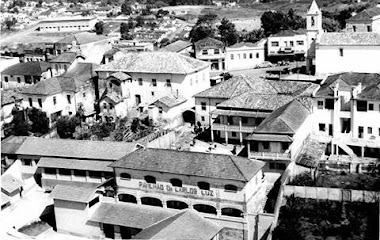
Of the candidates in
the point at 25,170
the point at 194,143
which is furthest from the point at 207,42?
the point at 25,170

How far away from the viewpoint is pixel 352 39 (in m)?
59.6

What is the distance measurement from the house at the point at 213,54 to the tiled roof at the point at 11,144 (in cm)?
2886

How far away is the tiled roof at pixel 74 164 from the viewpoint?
46728 millimetres

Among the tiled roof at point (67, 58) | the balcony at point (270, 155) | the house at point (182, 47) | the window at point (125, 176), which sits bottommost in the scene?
the window at point (125, 176)

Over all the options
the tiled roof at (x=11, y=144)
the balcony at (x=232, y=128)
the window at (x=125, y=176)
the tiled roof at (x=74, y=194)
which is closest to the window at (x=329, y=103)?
the balcony at (x=232, y=128)

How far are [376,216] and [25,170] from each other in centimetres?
2990

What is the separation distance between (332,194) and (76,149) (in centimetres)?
2167

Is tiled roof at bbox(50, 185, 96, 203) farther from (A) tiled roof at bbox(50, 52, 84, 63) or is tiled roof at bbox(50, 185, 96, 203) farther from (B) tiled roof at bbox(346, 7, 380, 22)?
(B) tiled roof at bbox(346, 7, 380, 22)

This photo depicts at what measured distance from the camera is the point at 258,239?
3856 centimetres

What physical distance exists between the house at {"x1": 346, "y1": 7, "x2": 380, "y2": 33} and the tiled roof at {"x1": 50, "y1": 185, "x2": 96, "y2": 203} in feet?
149

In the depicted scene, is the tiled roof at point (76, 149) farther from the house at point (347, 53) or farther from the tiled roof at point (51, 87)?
the house at point (347, 53)

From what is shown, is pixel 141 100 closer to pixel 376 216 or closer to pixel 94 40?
pixel 94 40

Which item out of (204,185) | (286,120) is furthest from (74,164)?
(286,120)

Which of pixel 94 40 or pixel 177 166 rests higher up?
pixel 94 40
